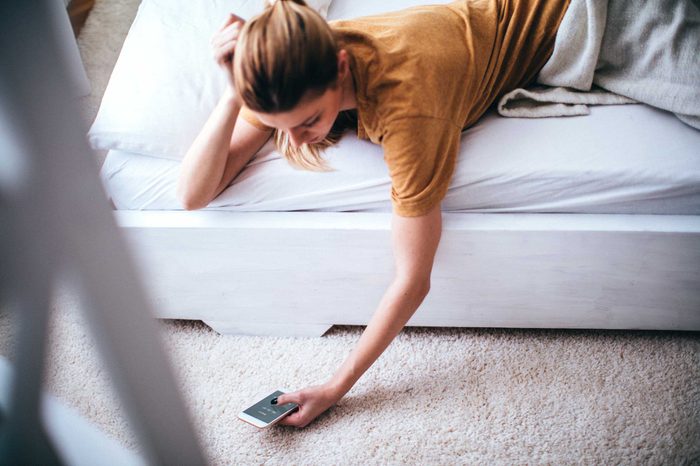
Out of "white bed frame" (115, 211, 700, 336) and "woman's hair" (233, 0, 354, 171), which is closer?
"woman's hair" (233, 0, 354, 171)

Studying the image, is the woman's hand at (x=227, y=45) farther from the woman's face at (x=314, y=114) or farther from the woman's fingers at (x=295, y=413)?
the woman's fingers at (x=295, y=413)

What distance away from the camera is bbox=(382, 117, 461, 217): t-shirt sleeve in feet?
2.61

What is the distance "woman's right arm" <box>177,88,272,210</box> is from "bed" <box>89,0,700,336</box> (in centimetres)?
3

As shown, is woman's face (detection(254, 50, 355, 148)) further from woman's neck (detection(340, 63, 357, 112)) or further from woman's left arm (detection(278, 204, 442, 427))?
woman's left arm (detection(278, 204, 442, 427))

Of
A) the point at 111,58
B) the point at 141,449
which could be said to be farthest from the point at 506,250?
the point at 111,58

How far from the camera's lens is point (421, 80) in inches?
31.7

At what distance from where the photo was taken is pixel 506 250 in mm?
993

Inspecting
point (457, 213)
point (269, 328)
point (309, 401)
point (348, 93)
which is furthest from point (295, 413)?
point (348, 93)

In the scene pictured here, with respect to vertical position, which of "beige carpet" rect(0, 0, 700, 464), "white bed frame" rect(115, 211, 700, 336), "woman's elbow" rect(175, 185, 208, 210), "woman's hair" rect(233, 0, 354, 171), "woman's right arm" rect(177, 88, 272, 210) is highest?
"woman's hair" rect(233, 0, 354, 171)

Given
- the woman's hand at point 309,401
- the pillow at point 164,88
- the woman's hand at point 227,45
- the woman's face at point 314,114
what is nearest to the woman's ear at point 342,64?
the woman's face at point 314,114

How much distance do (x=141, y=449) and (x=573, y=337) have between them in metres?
0.96

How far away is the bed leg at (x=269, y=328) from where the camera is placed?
1140 mm

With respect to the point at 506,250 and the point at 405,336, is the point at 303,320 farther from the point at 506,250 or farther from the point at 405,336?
the point at 506,250

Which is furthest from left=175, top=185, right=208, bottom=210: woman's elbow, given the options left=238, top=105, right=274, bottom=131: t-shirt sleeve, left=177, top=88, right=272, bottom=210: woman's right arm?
left=238, top=105, right=274, bottom=131: t-shirt sleeve
